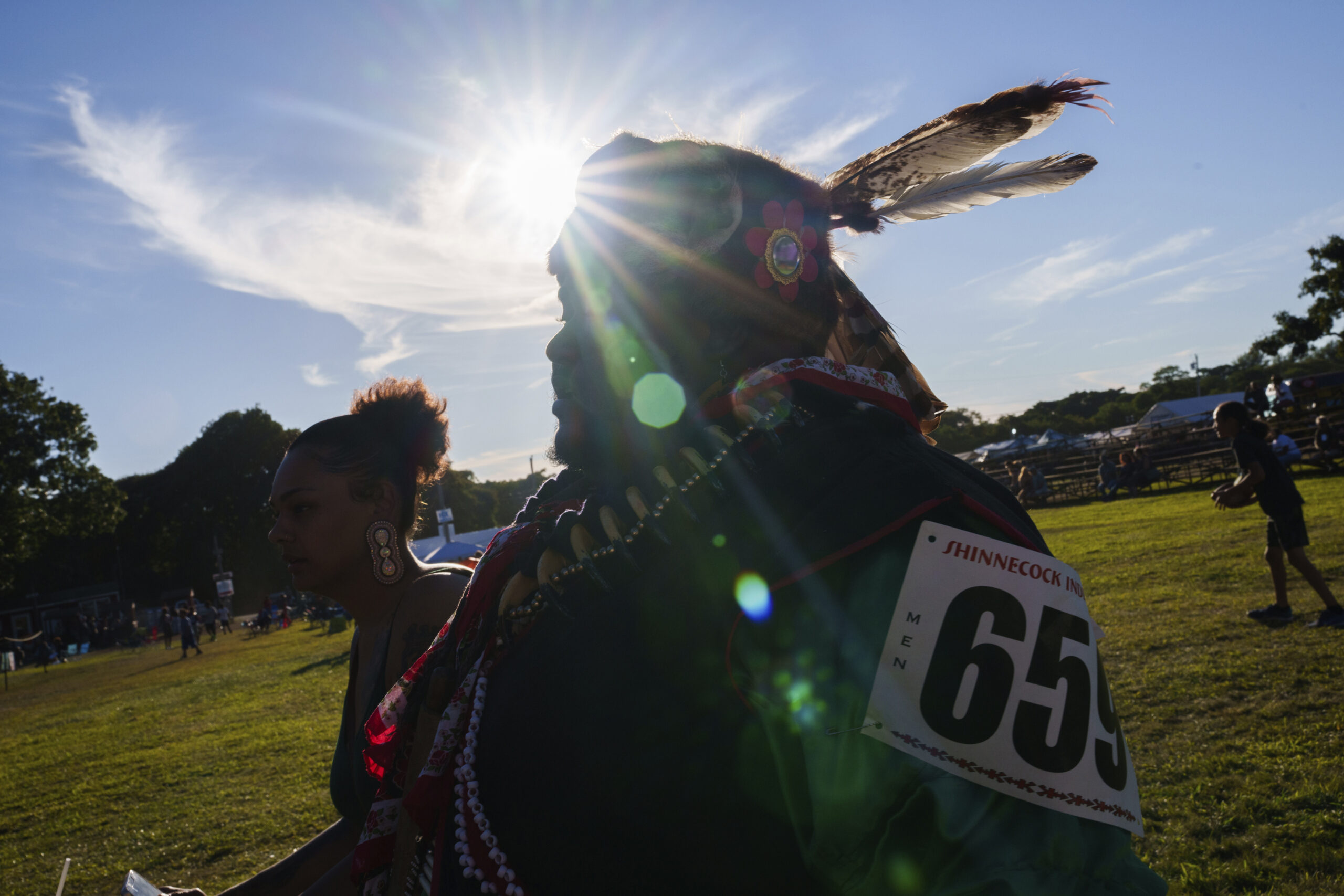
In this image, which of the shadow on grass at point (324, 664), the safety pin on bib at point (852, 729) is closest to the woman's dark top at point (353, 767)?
the safety pin on bib at point (852, 729)

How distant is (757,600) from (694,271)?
71cm

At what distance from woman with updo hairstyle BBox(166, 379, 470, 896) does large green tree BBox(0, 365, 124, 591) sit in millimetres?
Answer: 45147

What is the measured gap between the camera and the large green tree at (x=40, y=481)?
36.8m

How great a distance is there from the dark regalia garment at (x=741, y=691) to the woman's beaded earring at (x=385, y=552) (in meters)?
1.60

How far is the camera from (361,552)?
299 centimetres

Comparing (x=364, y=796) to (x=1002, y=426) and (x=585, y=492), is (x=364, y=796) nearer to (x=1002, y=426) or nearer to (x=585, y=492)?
(x=585, y=492)

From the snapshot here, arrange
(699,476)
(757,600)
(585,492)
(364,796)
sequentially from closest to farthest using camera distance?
(757,600) < (699,476) < (585,492) < (364,796)

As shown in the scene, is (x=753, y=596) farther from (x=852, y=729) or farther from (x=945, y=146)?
(x=945, y=146)

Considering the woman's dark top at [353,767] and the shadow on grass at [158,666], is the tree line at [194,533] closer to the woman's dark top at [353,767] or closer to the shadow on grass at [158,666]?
the shadow on grass at [158,666]

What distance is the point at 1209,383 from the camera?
83.9 m

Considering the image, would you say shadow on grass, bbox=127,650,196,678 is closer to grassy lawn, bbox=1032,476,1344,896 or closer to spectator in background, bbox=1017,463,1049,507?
grassy lawn, bbox=1032,476,1344,896

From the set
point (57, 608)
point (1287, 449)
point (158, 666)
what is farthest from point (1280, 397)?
point (57, 608)

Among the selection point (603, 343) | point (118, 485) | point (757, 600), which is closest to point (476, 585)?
point (603, 343)

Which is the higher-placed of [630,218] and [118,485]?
[118,485]
